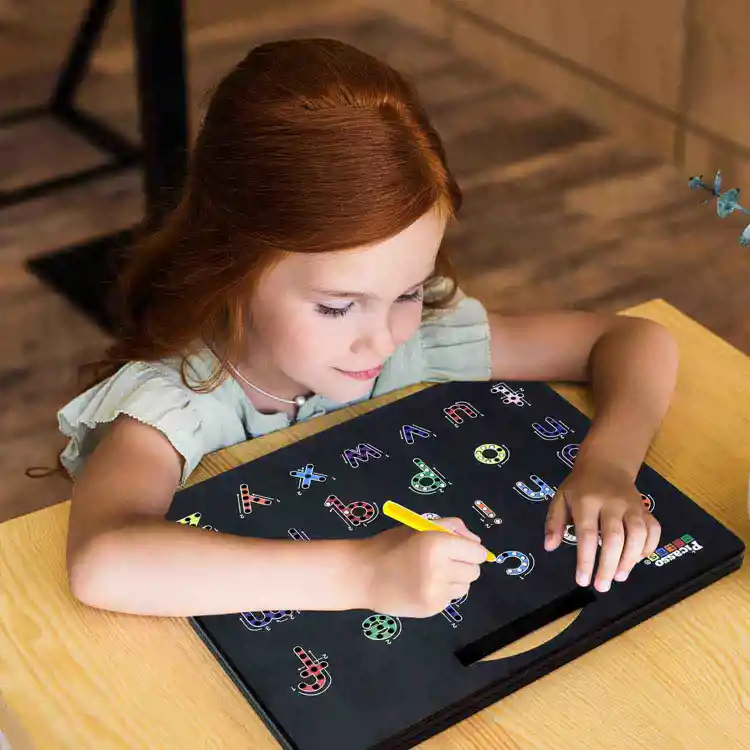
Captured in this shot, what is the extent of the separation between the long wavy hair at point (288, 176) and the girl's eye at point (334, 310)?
2.0 inches

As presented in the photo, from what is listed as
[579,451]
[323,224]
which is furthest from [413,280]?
[579,451]

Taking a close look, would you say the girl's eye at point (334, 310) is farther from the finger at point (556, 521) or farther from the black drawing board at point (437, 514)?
the finger at point (556, 521)

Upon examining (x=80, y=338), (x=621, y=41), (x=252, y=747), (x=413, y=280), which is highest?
(x=413, y=280)

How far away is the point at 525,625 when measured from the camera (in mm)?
812

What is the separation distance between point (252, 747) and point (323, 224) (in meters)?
0.39

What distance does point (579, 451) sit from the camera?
0.96 meters

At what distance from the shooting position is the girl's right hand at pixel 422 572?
80cm

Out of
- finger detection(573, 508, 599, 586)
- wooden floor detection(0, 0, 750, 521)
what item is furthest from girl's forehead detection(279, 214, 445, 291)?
wooden floor detection(0, 0, 750, 521)

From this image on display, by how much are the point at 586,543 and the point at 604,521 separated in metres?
0.03

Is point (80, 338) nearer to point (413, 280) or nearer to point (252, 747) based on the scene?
point (413, 280)

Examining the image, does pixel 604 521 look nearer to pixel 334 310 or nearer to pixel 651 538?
pixel 651 538

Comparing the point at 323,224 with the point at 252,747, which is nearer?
the point at 252,747

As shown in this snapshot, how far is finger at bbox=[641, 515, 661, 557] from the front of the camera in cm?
86

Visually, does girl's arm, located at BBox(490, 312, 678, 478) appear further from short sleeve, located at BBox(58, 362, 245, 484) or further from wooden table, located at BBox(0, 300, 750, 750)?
short sleeve, located at BBox(58, 362, 245, 484)
